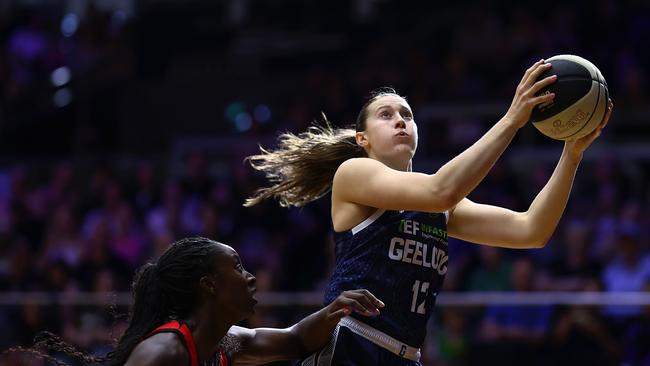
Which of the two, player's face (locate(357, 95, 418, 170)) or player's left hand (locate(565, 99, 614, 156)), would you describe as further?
player's face (locate(357, 95, 418, 170))

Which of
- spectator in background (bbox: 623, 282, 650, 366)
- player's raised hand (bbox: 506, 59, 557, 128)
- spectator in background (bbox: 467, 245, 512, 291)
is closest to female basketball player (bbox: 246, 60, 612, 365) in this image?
player's raised hand (bbox: 506, 59, 557, 128)

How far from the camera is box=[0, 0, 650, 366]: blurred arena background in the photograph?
329 inches

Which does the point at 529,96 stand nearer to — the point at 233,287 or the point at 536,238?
the point at 536,238

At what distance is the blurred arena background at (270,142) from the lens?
27.4 ft

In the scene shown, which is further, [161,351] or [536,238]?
[536,238]

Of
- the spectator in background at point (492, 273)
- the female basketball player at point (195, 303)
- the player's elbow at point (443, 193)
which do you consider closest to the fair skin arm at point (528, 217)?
the player's elbow at point (443, 193)

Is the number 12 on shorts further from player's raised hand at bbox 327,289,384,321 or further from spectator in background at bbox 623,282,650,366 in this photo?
spectator in background at bbox 623,282,650,366

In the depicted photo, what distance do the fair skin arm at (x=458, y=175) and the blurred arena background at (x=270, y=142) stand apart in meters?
2.59

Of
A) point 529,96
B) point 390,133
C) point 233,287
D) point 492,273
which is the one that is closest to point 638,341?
point 492,273

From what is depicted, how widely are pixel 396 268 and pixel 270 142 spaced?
281 inches

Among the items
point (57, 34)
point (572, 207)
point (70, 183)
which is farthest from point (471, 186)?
point (57, 34)

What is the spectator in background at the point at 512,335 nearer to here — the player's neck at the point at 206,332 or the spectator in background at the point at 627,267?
the spectator in background at the point at 627,267

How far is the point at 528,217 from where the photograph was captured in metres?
4.97

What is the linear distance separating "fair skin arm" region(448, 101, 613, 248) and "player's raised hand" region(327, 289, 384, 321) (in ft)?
2.72
